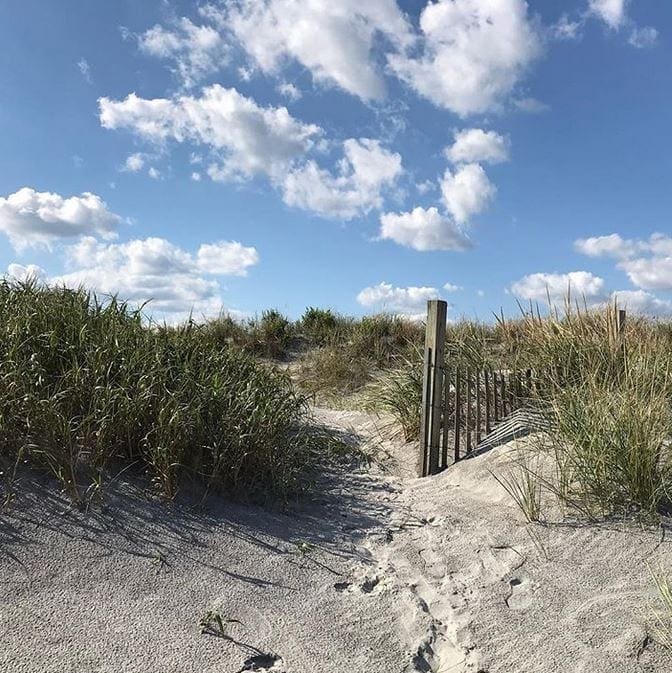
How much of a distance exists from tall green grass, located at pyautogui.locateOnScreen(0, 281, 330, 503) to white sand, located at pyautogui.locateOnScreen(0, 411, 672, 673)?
0.88 feet

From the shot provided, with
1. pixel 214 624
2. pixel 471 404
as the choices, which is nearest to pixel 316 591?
pixel 214 624

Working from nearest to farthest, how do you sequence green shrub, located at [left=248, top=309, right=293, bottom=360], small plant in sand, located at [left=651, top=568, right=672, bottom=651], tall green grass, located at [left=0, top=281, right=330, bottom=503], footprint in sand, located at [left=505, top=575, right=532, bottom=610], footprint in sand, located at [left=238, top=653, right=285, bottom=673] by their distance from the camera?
1. footprint in sand, located at [left=238, top=653, right=285, bottom=673]
2. small plant in sand, located at [left=651, top=568, right=672, bottom=651]
3. footprint in sand, located at [left=505, top=575, right=532, bottom=610]
4. tall green grass, located at [left=0, top=281, right=330, bottom=503]
5. green shrub, located at [left=248, top=309, right=293, bottom=360]

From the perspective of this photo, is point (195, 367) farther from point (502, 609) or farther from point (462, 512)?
point (502, 609)

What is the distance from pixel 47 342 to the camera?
475 centimetres

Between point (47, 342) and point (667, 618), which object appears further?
point (47, 342)

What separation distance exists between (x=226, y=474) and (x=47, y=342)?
5.56 feet

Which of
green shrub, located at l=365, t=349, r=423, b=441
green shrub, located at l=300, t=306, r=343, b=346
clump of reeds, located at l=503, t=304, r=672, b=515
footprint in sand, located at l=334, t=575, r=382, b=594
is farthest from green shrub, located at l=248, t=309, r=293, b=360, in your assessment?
footprint in sand, located at l=334, t=575, r=382, b=594

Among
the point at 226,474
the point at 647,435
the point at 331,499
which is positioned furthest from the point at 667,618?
the point at 226,474

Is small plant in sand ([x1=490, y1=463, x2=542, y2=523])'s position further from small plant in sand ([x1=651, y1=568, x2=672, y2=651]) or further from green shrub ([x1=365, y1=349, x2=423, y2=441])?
green shrub ([x1=365, y1=349, x2=423, y2=441])

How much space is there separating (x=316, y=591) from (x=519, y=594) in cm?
115

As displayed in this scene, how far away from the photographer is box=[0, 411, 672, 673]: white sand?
293cm

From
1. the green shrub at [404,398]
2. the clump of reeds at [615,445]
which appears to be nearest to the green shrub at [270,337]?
the green shrub at [404,398]

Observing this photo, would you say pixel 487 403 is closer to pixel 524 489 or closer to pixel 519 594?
pixel 524 489

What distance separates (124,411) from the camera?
4.26 meters
